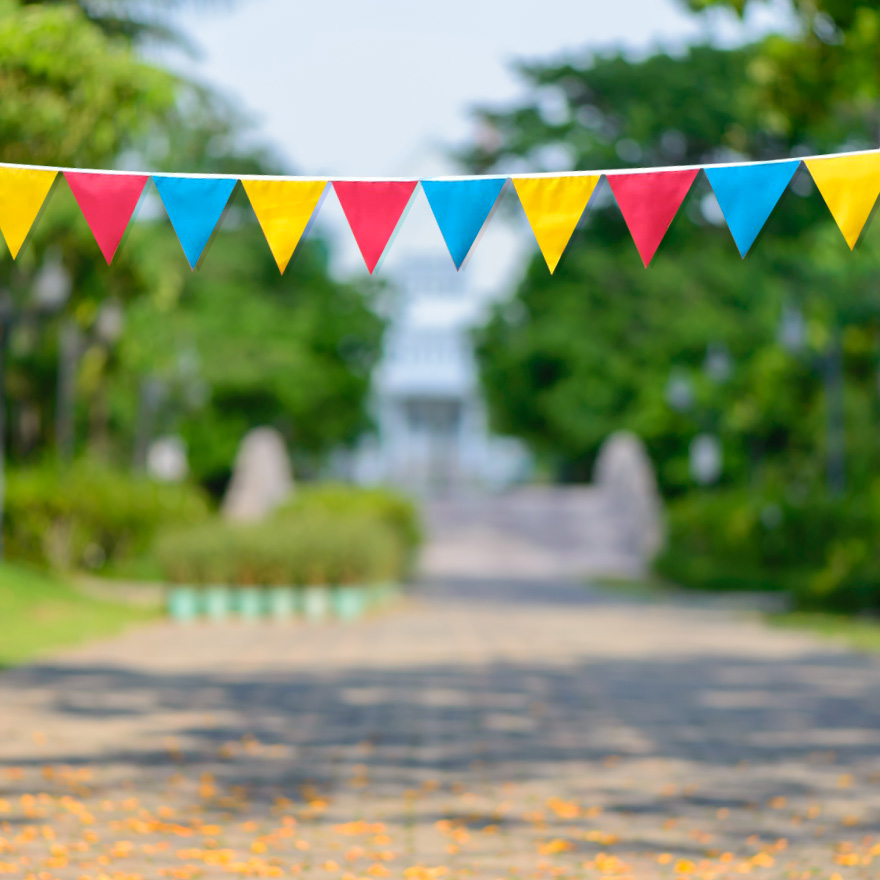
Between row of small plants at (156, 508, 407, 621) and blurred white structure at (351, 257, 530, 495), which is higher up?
blurred white structure at (351, 257, 530, 495)

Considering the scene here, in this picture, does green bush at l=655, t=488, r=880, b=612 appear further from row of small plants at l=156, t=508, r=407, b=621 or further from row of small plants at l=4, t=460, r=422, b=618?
row of small plants at l=156, t=508, r=407, b=621

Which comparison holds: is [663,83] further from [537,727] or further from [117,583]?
[537,727]

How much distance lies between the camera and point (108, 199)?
6.00 meters

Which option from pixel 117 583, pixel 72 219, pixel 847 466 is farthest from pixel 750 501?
pixel 72 219

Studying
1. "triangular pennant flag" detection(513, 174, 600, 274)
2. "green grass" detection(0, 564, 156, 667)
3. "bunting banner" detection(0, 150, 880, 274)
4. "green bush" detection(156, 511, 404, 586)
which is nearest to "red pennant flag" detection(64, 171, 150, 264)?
"bunting banner" detection(0, 150, 880, 274)

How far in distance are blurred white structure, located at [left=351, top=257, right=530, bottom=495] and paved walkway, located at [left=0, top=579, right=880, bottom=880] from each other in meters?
43.2

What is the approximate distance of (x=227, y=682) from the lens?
11.0 m

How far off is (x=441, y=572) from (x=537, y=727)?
22666 mm

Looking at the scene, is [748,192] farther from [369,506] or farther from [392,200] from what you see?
[369,506]

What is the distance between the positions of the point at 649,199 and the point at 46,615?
40.8ft

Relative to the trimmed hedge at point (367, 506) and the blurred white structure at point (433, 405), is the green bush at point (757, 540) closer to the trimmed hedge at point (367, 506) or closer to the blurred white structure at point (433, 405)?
the trimmed hedge at point (367, 506)

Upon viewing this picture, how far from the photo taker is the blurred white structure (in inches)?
2313

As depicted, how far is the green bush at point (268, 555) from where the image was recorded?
57.7 feet

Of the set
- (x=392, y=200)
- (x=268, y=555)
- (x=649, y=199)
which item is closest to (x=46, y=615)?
(x=268, y=555)
